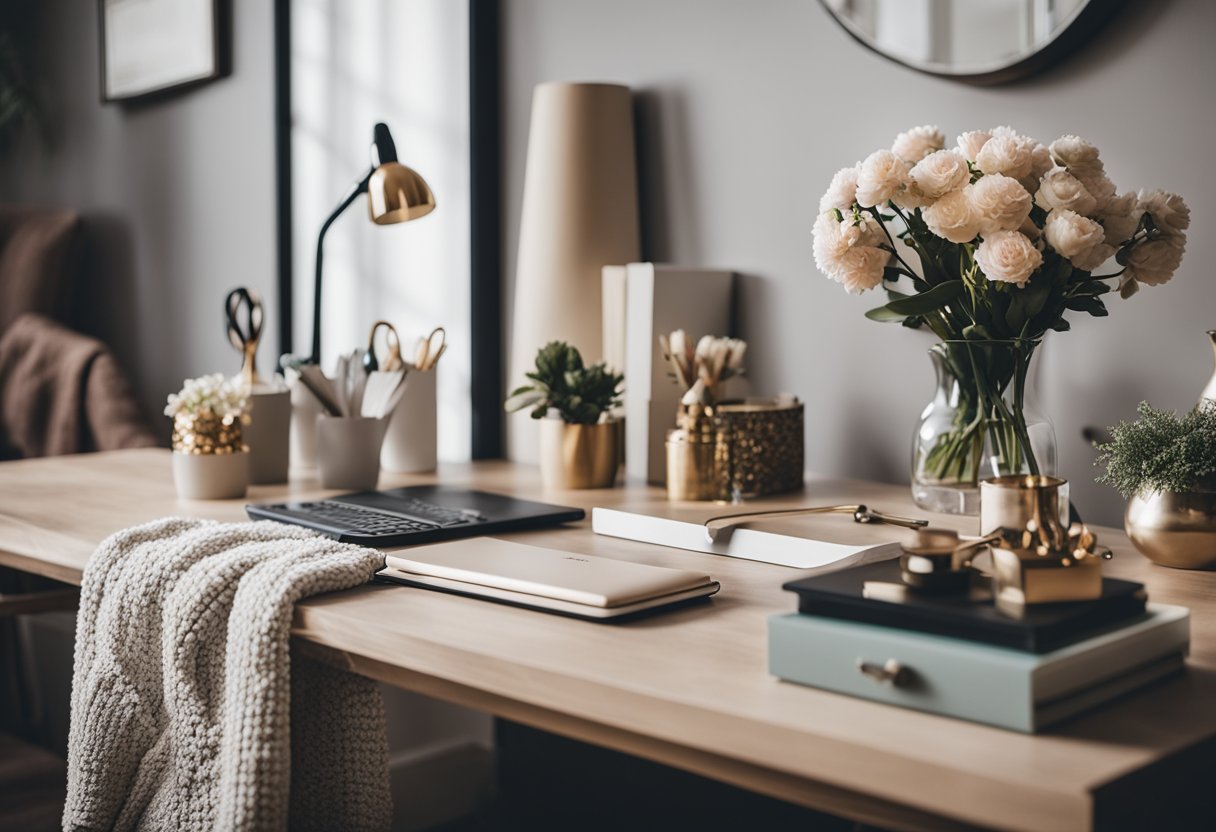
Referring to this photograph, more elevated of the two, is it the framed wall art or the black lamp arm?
the framed wall art

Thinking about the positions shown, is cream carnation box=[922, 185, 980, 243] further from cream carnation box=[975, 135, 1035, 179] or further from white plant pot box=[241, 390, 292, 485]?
white plant pot box=[241, 390, 292, 485]

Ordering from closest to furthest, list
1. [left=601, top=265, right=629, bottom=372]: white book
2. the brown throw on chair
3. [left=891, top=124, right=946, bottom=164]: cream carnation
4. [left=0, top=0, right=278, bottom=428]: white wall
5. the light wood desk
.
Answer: the light wood desk
[left=891, top=124, right=946, bottom=164]: cream carnation
[left=601, top=265, right=629, bottom=372]: white book
the brown throw on chair
[left=0, top=0, right=278, bottom=428]: white wall

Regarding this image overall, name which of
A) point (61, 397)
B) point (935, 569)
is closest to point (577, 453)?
point (935, 569)

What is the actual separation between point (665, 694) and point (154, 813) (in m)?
0.55

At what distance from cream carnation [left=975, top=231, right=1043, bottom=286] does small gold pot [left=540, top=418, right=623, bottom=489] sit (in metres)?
0.58

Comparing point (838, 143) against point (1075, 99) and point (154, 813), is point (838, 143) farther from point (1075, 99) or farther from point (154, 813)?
point (154, 813)

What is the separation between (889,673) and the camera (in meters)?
0.69

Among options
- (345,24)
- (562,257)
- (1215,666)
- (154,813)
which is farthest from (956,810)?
(345,24)

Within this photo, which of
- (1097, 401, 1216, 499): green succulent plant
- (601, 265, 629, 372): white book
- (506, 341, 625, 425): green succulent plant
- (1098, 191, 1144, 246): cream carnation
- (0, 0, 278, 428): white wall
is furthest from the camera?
(0, 0, 278, 428): white wall

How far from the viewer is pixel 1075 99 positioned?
4.41 feet

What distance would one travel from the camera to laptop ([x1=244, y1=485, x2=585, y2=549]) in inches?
46.3

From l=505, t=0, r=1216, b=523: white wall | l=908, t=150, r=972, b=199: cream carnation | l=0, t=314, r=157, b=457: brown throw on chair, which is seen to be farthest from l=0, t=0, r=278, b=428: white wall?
l=908, t=150, r=972, b=199: cream carnation

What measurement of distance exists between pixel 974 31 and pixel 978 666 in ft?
3.07

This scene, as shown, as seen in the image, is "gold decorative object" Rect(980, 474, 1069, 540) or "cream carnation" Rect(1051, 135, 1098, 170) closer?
"gold decorative object" Rect(980, 474, 1069, 540)
